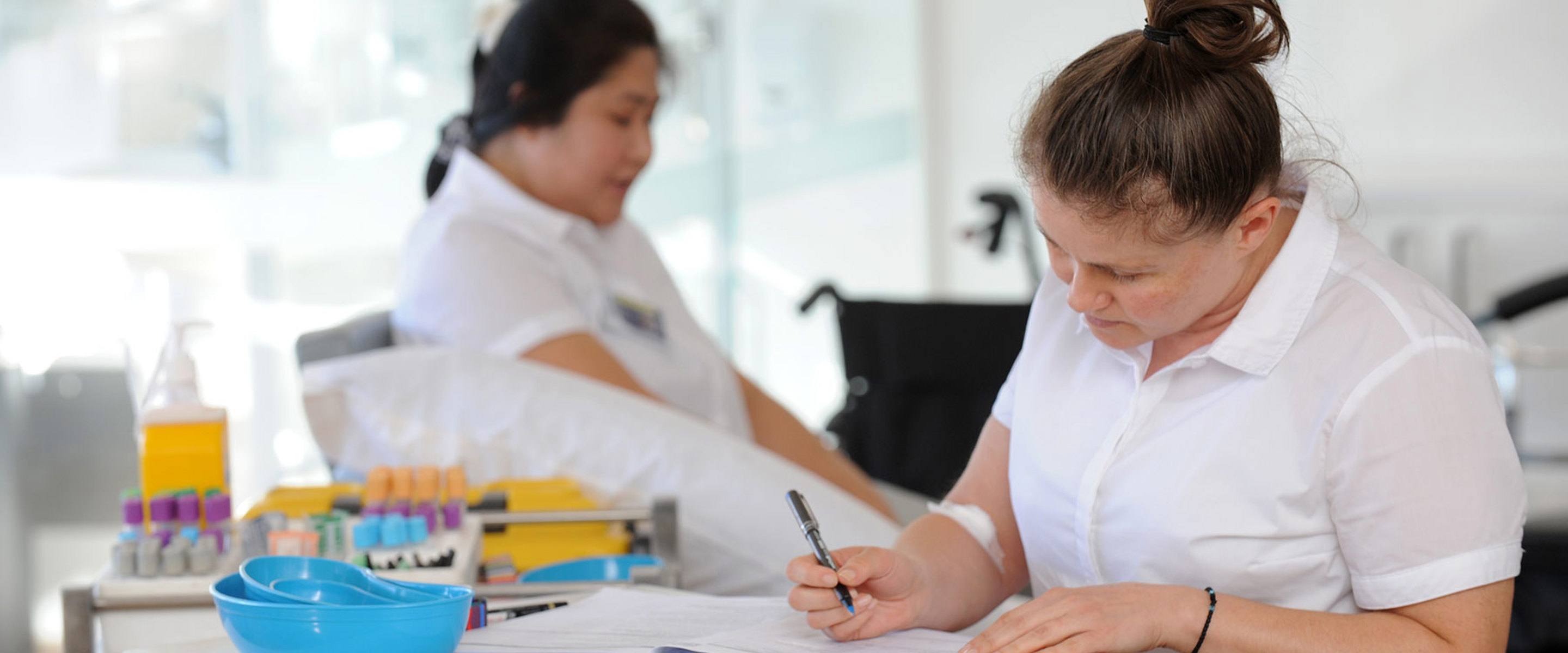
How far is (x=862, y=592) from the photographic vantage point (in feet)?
2.66

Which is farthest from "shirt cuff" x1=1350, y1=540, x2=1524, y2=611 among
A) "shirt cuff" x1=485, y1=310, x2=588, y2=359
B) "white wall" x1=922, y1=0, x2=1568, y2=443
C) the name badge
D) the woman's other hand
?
"white wall" x1=922, y1=0, x2=1568, y2=443

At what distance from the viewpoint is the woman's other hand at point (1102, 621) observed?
2.29ft

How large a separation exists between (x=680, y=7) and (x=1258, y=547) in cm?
256

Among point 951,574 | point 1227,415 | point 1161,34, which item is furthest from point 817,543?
point 1161,34

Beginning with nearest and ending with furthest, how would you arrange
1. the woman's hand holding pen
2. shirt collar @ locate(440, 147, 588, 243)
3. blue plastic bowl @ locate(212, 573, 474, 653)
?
blue plastic bowl @ locate(212, 573, 474, 653), the woman's hand holding pen, shirt collar @ locate(440, 147, 588, 243)

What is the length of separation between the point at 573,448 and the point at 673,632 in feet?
1.57

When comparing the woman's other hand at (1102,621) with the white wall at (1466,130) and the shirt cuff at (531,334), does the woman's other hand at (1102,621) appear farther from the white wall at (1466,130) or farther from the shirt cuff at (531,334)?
the white wall at (1466,130)

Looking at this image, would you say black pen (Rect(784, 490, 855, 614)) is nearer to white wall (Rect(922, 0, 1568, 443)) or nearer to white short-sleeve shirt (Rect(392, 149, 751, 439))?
white short-sleeve shirt (Rect(392, 149, 751, 439))

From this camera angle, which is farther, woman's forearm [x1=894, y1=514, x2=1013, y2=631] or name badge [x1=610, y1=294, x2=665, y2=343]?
name badge [x1=610, y1=294, x2=665, y2=343]

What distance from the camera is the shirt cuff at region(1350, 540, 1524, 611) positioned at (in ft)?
2.28

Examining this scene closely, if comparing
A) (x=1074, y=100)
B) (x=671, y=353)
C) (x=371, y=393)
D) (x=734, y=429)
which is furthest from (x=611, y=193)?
(x=1074, y=100)

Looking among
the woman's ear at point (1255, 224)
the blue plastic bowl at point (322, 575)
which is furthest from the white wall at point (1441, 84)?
the blue plastic bowl at point (322, 575)

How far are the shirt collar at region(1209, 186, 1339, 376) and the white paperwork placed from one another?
255mm

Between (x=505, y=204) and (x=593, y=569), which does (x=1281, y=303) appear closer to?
(x=593, y=569)
